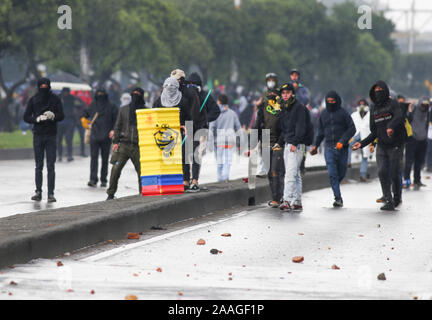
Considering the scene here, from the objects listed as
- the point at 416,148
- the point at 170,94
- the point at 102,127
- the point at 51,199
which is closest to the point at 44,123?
the point at 51,199

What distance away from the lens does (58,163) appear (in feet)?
86.4

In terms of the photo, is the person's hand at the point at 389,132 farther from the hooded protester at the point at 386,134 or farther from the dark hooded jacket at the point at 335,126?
the dark hooded jacket at the point at 335,126

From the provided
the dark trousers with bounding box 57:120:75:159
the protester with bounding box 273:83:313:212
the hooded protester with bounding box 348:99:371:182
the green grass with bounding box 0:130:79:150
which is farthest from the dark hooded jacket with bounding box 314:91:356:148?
the green grass with bounding box 0:130:79:150

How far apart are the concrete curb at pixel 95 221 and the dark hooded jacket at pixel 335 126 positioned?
1.52 meters

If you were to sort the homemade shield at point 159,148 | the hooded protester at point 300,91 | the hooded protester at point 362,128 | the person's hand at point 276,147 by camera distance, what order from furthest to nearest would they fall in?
the hooded protester at point 362,128 → the hooded protester at point 300,91 → the person's hand at point 276,147 → the homemade shield at point 159,148

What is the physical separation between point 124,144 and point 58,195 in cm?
203

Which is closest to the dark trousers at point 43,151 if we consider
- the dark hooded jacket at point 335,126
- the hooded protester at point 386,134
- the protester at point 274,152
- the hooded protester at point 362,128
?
the protester at point 274,152

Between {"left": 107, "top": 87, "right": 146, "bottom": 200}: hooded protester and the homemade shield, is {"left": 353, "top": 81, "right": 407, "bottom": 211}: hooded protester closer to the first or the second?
the homemade shield

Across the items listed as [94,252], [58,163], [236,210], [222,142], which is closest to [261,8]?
[58,163]

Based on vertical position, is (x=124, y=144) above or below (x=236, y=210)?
above

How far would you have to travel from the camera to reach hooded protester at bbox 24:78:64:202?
15234 mm

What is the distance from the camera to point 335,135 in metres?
16.0

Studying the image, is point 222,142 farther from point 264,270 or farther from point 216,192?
point 264,270

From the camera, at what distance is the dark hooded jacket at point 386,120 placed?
1537 cm
